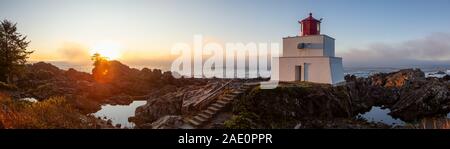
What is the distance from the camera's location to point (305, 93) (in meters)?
19.0

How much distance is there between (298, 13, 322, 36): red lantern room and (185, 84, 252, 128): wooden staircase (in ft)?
30.8

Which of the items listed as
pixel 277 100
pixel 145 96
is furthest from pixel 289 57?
Result: pixel 145 96

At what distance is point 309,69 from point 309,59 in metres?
0.78

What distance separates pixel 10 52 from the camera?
2909 cm

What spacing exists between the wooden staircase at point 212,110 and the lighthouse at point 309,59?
7796mm

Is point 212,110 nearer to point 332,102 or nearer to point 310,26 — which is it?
point 332,102

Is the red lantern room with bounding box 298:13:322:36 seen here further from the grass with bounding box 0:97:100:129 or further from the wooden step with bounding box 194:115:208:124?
the grass with bounding box 0:97:100:129

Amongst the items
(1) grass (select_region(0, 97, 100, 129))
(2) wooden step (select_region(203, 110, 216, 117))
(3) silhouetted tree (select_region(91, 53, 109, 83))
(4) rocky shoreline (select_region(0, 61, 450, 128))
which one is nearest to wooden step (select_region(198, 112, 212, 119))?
(2) wooden step (select_region(203, 110, 216, 117))

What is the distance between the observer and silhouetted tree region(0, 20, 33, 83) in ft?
93.0

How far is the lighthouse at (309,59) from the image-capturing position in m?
23.1

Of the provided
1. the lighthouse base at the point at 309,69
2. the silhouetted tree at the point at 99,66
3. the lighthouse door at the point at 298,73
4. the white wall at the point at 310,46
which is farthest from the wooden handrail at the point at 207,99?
the silhouetted tree at the point at 99,66
